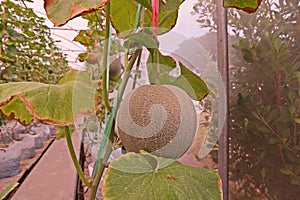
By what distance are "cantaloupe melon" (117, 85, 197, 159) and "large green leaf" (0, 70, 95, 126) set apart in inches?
2.8

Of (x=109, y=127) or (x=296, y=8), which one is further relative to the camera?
(x=296, y=8)

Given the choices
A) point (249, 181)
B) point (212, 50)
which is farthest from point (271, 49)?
point (249, 181)

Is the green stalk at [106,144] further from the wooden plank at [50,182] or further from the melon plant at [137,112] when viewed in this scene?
the wooden plank at [50,182]

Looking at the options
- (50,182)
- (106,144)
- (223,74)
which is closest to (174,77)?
(106,144)

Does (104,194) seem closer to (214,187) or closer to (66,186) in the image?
(214,187)

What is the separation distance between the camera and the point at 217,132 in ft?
1.48

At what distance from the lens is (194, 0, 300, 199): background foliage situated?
77cm

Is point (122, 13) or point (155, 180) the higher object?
point (122, 13)

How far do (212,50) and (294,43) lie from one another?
0.22 metres

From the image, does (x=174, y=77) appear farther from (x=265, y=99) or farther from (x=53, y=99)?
(x=265, y=99)

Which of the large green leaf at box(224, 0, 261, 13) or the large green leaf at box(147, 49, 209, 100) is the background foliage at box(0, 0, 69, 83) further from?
the large green leaf at box(224, 0, 261, 13)

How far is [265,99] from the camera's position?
84cm

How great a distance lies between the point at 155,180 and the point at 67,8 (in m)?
0.20

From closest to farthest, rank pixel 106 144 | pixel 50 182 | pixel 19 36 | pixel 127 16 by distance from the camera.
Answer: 1. pixel 106 144
2. pixel 127 16
3. pixel 50 182
4. pixel 19 36
